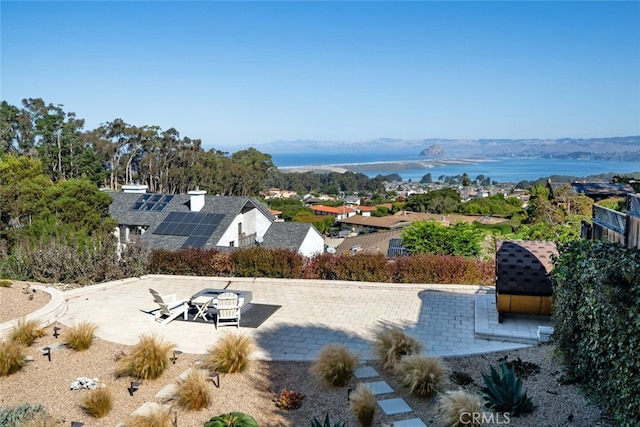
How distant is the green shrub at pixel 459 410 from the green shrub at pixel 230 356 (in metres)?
2.92

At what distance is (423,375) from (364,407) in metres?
0.98

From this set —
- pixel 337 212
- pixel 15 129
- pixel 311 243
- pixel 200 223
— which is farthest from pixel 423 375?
pixel 337 212

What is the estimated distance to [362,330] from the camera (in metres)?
8.48

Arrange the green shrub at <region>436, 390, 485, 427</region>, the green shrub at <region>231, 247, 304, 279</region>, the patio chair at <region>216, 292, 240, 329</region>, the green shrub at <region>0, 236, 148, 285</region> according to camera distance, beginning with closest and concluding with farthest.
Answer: the green shrub at <region>436, 390, 485, 427</region>
the patio chair at <region>216, 292, 240, 329</region>
the green shrub at <region>0, 236, 148, 285</region>
the green shrub at <region>231, 247, 304, 279</region>

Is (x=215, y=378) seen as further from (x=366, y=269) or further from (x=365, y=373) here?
(x=366, y=269)

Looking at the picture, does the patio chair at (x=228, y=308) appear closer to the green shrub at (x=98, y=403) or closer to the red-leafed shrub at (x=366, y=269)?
the green shrub at (x=98, y=403)

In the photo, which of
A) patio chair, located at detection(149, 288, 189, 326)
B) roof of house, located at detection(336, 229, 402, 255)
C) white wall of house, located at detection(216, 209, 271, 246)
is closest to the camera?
patio chair, located at detection(149, 288, 189, 326)

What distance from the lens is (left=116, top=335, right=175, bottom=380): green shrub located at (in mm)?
6254

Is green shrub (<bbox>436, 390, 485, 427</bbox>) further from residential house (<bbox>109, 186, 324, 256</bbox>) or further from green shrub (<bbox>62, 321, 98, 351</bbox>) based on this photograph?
residential house (<bbox>109, 186, 324, 256</bbox>)

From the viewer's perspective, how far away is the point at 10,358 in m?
6.43

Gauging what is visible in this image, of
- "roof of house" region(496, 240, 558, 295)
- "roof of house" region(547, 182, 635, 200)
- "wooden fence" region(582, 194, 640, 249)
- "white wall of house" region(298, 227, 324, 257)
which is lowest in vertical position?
"white wall of house" region(298, 227, 324, 257)

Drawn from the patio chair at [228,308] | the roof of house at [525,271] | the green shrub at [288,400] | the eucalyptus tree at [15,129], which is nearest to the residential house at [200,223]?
the patio chair at [228,308]

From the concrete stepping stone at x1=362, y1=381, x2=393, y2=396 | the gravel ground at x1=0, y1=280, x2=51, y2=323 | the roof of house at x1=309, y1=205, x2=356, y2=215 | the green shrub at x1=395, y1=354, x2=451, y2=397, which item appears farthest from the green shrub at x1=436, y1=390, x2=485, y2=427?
the roof of house at x1=309, y1=205, x2=356, y2=215

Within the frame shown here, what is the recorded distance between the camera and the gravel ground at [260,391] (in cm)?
513
